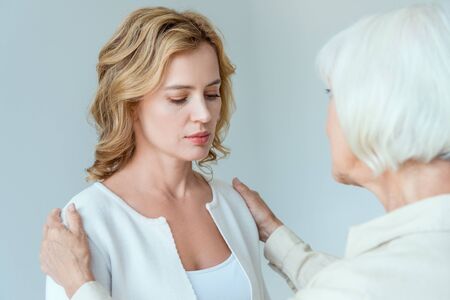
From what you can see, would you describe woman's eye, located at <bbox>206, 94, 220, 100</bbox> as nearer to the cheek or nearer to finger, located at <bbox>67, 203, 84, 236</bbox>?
the cheek

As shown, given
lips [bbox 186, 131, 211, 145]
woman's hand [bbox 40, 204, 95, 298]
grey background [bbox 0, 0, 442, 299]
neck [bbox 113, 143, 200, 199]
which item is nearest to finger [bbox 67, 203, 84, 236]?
woman's hand [bbox 40, 204, 95, 298]

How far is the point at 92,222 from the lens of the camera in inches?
61.9

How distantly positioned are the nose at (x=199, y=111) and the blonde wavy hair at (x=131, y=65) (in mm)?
102

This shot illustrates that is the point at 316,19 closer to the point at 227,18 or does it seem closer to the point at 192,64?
the point at 227,18

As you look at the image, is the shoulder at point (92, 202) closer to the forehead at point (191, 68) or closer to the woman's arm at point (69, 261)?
the woman's arm at point (69, 261)

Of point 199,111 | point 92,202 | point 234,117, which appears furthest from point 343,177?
point 234,117

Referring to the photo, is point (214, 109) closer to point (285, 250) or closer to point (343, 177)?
point (285, 250)

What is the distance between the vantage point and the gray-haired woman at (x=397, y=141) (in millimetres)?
1030

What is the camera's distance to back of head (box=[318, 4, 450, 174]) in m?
1.05

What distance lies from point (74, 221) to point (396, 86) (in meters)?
0.80

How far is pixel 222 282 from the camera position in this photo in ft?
5.44

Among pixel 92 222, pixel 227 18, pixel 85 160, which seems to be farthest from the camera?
pixel 227 18

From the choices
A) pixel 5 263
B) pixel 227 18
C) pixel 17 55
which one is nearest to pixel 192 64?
pixel 17 55

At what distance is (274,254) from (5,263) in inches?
38.6
